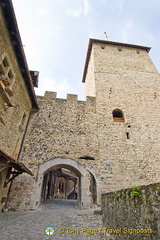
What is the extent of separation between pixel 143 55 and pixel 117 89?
6.10m

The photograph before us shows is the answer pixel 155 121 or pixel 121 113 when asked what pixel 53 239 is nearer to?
pixel 121 113

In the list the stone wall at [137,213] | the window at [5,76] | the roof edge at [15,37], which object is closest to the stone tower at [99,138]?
the roof edge at [15,37]

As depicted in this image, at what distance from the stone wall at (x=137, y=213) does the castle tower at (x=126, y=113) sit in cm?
404

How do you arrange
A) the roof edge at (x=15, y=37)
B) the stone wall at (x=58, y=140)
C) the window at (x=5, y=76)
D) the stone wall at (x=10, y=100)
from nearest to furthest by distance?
the roof edge at (x=15, y=37) < the window at (x=5, y=76) < the stone wall at (x=10, y=100) < the stone wall at (x=58, y=140)

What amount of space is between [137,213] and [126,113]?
7.43 meters

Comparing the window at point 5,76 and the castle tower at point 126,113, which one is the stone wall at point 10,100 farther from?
the castle tower at point 126,113

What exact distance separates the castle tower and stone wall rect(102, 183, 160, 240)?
4.04 metres

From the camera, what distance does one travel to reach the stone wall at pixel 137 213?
5.54 feet

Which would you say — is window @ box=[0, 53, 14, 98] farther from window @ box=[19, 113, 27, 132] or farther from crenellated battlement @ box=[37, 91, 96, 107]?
crenellated battlement @ box=[37, 91, 96, 107]

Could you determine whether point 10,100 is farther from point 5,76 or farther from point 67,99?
point 67,99

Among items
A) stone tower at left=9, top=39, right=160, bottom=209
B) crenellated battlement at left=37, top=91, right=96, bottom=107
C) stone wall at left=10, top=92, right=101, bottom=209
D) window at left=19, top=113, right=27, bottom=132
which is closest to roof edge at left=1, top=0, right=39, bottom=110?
window at left=19, top=113, right=27, bottom=132

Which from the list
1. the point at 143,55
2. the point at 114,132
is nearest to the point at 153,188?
the point at 114,132

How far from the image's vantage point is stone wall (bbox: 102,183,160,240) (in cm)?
169

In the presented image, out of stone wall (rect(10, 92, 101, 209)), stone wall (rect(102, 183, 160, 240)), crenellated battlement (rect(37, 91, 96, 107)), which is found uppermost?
crenellated battlement (rect(37, 91, 96, 107))
